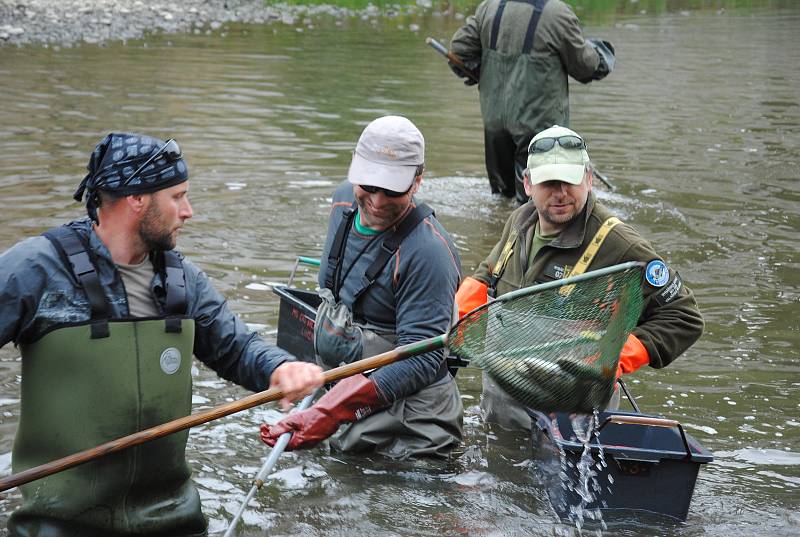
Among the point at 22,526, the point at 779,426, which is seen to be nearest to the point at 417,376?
the point at 22,526

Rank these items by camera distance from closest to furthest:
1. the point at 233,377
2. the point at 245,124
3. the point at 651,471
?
the point at 233,377, the point at 651,471, the point at 245,124

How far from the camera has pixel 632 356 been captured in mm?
4492

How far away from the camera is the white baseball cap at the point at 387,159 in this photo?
4.40 meters

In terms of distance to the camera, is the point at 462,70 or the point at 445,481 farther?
the point at 462,70

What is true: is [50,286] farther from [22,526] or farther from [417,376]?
[417,376]

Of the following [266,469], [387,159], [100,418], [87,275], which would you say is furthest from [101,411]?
[387,159]

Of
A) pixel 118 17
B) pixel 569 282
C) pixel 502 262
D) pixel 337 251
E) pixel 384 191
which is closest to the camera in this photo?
pixel 569 282

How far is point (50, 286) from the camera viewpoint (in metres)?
3.44

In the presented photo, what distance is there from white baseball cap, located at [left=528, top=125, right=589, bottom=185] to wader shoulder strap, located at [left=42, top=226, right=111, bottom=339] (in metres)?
2.00

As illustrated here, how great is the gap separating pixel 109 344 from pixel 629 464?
81.6 inches

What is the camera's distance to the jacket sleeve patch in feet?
15.2

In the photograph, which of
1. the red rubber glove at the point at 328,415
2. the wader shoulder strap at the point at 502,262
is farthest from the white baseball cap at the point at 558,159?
the red rubber glove at the point at 328,415

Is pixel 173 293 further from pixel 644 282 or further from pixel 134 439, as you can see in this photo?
pixel 644 282

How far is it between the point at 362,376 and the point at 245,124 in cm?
949
